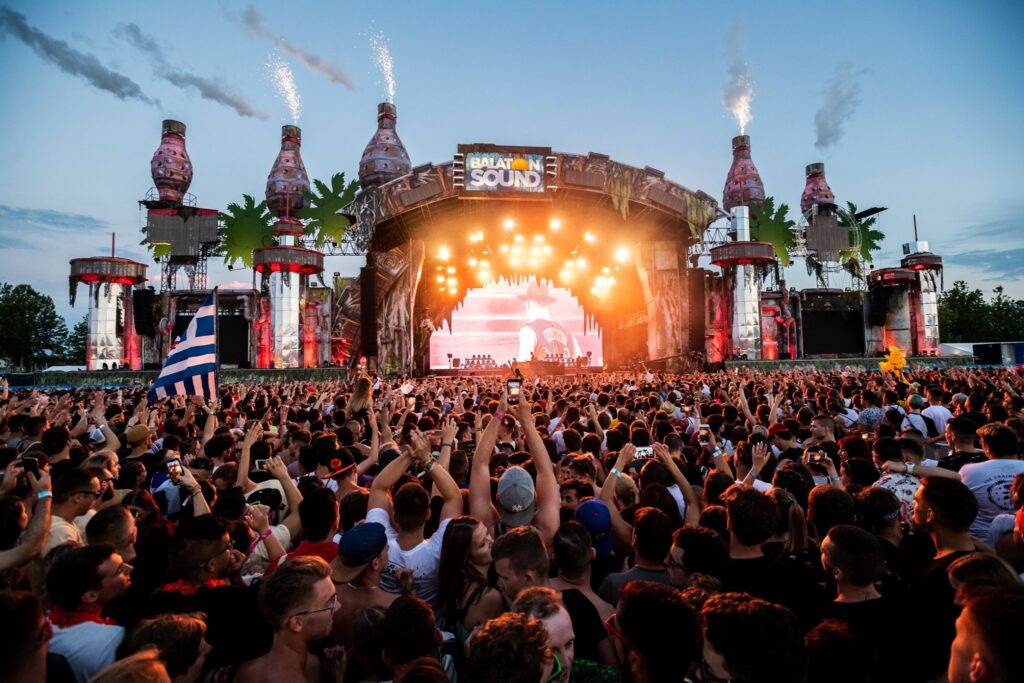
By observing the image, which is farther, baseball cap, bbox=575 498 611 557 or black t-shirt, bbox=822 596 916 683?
baseball cap, bbox=575 498 611 557

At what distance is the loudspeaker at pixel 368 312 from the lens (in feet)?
101

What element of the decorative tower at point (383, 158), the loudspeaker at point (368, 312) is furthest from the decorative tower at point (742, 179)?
the loudspeaker at point (368, 312)

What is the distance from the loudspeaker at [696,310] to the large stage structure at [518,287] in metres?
0.11

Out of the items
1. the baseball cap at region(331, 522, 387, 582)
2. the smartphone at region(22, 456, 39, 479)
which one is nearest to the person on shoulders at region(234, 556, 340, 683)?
the baseball cap at region(331, 522, 387, 582)

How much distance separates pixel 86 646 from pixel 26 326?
3164 inches

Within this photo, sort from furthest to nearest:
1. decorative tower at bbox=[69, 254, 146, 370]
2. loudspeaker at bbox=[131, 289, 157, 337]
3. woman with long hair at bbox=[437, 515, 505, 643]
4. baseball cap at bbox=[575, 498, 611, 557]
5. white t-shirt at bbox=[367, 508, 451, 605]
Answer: loudspeaker at bbox=[131, 289, 157, 337], decorative tower at bbox=[69, 254, 146, 370], baseball cap at bbox=[575, 498, 611, 557], white t-shirt at bbox=[367, 508, 451, 605], woman with long hair at bbox=[437, 515, 505, 643]

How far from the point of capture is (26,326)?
63.9 metres

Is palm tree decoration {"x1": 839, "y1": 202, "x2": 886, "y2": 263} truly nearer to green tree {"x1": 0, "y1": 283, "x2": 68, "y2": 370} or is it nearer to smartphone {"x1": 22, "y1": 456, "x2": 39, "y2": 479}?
smartphone {"x1": 22, "y1": 456, "x2": 39, "y2": 479}

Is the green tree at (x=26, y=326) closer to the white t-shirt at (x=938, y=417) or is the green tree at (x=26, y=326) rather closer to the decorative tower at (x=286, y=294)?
the decorative tower at (x=286, y=294)

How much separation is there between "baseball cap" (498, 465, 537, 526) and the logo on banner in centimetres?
2531

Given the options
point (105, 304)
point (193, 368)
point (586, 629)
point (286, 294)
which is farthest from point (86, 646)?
point (105, 304)

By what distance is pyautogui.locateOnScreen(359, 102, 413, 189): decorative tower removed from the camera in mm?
49344

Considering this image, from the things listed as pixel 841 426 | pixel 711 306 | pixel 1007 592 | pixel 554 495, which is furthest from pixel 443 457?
pixel 711 306

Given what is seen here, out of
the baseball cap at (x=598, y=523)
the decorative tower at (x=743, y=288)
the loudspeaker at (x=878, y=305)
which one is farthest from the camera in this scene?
the loudspeaker at (x=878, y=305)
